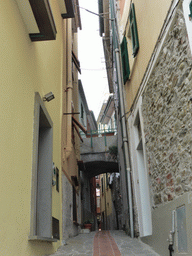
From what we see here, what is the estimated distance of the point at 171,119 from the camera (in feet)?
14.8

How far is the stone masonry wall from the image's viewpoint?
12.8ft

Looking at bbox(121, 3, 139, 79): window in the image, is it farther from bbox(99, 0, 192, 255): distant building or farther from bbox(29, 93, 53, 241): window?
bbox(29, 93, 53, 241): window

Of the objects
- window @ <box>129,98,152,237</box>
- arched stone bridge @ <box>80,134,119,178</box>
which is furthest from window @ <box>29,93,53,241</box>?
arched stone bridge @ <box>80,134,119,178</box>

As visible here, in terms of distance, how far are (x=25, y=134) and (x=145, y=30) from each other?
368cm

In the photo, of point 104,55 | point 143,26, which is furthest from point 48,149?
point 104,55

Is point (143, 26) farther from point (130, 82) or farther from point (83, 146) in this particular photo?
point (83, 146)

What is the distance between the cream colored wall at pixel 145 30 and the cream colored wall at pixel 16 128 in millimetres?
2222

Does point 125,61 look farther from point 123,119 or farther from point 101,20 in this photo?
point 101,20

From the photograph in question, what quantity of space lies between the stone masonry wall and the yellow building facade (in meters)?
1.90

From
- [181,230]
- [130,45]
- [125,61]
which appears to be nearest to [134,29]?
[130,45]

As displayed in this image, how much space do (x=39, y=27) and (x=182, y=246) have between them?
377 centimetres

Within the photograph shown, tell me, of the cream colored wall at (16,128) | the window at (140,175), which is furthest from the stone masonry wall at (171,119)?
the cream colored wall at (16,128)

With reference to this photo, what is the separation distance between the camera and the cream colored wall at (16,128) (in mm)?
3199

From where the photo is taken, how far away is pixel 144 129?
6.24 m
